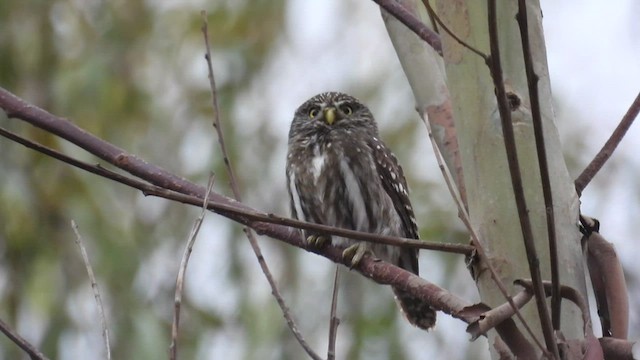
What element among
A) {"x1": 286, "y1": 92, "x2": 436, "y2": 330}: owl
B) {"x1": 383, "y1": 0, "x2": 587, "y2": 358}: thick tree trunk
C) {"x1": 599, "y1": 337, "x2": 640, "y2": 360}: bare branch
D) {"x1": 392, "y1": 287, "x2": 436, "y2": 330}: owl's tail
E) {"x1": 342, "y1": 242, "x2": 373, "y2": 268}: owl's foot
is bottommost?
{"x1": 599, "y1": 337, "x2": 640, "y2": 360}: bare branch

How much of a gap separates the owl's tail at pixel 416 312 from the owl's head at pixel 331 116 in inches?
26.7

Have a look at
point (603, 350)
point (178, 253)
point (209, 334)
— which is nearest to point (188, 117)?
point (178, 253)

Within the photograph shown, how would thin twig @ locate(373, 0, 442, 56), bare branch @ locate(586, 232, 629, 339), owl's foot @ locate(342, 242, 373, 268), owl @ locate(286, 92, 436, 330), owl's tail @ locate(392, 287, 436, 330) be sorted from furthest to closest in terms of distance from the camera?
owl's tail @ locate(392, 287, 436, 330) → owl @ locate(286, 92, 436, 330) → owl's foot @ locate(342, 242, 373, 268) → thin twig @ locate(373, 0, 442, 56) → bare branch @ locate(586, 232, 629, 339)

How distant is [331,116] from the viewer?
395 centimetres

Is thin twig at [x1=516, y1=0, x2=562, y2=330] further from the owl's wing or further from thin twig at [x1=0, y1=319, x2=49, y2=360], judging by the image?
the owl's wing

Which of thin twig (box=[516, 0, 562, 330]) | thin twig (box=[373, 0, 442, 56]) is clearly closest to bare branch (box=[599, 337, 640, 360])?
thin twig (box=[516, 0, 562, 330])

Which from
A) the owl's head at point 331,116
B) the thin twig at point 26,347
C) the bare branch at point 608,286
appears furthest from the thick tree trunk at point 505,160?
the owl's head at point 331,116

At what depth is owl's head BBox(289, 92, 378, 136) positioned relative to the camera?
3.91 m

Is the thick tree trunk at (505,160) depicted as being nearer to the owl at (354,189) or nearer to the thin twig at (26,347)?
the thin twig at (26,347)

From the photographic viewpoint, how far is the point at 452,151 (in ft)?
6.24

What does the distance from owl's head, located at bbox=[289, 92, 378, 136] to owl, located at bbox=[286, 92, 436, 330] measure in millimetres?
18

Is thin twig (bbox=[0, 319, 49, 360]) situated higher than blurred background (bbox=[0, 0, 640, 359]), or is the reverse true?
blurred background (bbox=[0, 0, 640, 359])

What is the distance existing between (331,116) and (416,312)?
820 mm

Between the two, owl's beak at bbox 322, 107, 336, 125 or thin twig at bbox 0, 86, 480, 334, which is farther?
owl's beak at bbox 322, 107, 336, 125
